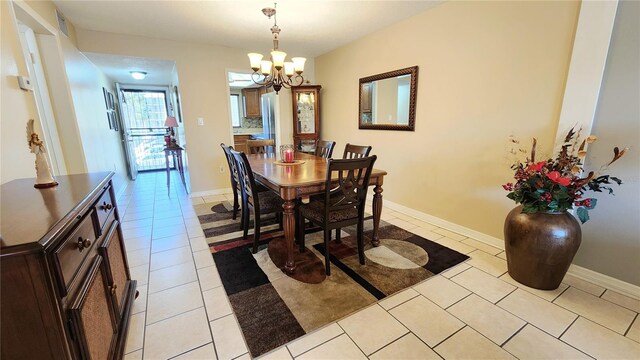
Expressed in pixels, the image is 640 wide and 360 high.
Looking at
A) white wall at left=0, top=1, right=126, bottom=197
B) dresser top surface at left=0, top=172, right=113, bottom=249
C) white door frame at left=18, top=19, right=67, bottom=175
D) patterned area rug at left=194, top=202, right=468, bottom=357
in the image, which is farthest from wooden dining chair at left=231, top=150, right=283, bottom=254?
white door frame at left=18, top=19, right=67, bottom=175

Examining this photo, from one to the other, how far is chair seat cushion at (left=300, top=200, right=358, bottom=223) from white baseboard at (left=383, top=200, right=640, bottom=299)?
1349 millimetres

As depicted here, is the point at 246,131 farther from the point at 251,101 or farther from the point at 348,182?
the point at 348,182

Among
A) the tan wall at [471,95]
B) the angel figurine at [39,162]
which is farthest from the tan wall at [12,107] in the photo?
the tan wall at [471,95]

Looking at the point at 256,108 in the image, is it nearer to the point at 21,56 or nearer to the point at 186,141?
the point at 186,141

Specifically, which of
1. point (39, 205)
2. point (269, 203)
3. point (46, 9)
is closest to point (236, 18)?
point (46, 9)

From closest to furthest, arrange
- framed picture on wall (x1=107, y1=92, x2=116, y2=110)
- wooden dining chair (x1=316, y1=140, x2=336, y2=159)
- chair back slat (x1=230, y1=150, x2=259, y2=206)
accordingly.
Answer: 1. chair back slat (x1=230, y1=150, x2=259, y2=206)
2. wooden dining chair (x1=316, y1=140, x2=336, y2=159)
3. framed picture on wall (x1=107, y1=92, x2=116, y2=110)

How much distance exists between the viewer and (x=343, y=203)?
6.79 ft

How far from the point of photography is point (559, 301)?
5.80 feet

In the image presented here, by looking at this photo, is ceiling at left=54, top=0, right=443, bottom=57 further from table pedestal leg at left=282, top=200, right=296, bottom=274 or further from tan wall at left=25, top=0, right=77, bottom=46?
table pedestal leg at left=282, top=200, right=296, bottom=274

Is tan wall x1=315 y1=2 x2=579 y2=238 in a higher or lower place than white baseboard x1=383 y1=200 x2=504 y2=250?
higher

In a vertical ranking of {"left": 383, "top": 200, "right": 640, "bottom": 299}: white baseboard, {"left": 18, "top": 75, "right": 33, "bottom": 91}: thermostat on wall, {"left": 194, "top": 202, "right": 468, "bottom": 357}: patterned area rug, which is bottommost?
{"left": 194, "top": 202, "right": 468, "bottom": 357}: patterned area rug

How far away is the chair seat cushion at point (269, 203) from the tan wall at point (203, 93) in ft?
6.92

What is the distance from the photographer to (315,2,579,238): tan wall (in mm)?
2070

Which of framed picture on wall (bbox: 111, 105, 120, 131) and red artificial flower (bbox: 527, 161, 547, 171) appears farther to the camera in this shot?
framed picture on wall (bbox: 111, 105, 120, 131)
